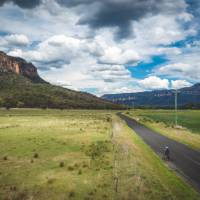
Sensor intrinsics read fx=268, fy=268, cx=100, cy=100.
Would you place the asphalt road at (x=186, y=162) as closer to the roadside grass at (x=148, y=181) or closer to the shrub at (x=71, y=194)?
the roadside grass at (x=148, y=181)

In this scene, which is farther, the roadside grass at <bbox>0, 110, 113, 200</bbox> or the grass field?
the roadside grass at <bbox>0, 110, 113, 200</bbox>

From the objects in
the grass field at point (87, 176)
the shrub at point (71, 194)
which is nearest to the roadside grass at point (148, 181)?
the grass field at point (87, 176)

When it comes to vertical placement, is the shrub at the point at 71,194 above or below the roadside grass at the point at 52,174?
below

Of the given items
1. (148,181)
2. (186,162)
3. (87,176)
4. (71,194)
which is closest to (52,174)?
(87,176)

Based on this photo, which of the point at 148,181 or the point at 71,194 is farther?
the point at 148,181

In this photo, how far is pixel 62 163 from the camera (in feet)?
86.1

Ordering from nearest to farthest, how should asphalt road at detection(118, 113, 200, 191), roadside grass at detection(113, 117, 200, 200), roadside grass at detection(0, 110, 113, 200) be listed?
roadside grass at detection(113, 117, 200, 200)
roadside grass at detection(0, 110, 113, 200)
asphalt road at detection(118, 113, 200, 191)

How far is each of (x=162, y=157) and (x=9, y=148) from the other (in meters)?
19.6

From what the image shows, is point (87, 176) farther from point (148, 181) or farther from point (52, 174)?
point (148, 181)

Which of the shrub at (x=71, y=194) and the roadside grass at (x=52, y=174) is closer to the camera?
the shrub at (x=71, y=194)

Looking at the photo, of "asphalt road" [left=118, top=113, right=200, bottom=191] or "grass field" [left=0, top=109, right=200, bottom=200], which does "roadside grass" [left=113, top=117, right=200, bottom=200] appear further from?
"asphalt road" [left=118, top=113, right=200, bottom=191]

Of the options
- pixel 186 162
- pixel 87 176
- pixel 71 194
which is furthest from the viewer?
pixel 186 162

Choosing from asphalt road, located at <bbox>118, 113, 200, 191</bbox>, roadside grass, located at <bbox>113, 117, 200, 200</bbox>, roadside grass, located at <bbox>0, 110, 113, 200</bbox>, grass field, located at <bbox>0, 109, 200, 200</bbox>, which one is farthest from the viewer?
asphalt road, located at <bbox>118, 113, 200, 191</bbox>

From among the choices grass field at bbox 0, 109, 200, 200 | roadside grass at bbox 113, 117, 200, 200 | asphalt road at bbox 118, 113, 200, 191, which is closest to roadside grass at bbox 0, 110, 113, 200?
grass field at bbox 0, 109, 200, 200
